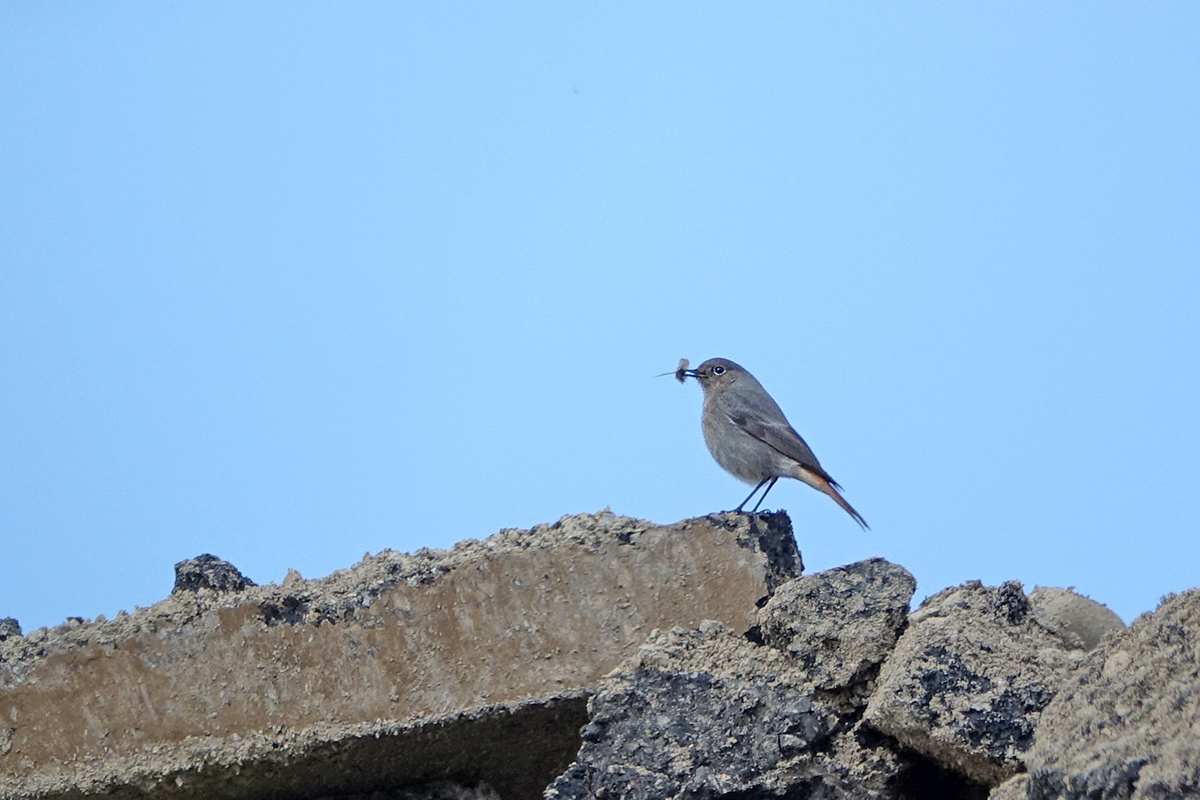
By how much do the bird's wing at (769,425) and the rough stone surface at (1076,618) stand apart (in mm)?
4091

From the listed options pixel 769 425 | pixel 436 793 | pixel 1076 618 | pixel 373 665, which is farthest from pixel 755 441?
pixel 373 665

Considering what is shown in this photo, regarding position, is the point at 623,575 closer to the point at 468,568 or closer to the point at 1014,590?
the point at 468,568

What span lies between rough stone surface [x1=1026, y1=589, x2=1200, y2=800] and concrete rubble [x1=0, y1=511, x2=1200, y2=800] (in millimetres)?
333

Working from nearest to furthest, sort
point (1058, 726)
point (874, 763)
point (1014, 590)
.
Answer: point (1058, 726) → point (874, 763) → point (1014, 590)

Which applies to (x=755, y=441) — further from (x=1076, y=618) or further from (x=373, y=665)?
(x=373, y=665)

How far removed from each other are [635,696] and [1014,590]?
0.90 meters

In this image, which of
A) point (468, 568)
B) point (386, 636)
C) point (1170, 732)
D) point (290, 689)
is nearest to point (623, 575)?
point (468, 568)

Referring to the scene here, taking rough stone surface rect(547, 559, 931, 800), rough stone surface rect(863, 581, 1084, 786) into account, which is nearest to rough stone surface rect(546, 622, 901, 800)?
rough stone surface rect(547, 559, 931, 800)

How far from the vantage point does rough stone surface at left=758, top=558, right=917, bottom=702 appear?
2.92m

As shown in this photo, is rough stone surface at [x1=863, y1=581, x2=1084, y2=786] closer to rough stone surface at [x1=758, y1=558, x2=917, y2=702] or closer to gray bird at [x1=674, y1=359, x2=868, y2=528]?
rough stone surface at [x1=758, y1=558, x2=917, y2=702]

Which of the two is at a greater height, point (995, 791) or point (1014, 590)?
point (1014, 590)

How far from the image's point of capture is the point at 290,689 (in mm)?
3145

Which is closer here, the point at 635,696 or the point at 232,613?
the point at 635,696

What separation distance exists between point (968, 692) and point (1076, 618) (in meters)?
0.66
